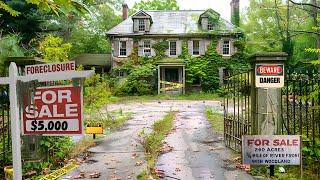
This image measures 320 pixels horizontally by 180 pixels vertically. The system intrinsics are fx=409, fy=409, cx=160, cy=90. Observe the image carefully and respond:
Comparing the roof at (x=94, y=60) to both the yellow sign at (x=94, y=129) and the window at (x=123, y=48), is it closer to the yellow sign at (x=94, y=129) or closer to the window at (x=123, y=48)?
the window at (x=123, y=48)

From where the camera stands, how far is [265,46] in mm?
39938

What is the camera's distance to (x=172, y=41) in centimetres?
3722

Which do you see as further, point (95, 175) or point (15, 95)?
point (95, 175)

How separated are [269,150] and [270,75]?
156 cm

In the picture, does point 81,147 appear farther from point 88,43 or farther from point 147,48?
point 88,43

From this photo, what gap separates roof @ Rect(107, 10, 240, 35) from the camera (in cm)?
3700

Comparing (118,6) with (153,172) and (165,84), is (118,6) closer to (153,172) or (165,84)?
(165,84)

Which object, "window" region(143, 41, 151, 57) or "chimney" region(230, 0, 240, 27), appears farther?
"chimney" region(230, 0, 240, 27)

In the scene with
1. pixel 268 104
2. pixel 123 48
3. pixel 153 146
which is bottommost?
pixel 153 146

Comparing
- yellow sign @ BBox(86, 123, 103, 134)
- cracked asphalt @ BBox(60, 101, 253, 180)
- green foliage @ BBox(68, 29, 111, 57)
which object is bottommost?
cracked asphalt @ BBox(60, 101, 253, 180)

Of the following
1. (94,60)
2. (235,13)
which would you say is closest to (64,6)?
(235,13)

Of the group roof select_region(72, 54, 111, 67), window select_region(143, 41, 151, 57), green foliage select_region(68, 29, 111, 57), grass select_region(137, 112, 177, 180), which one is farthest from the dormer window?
grass select_region(137, 112, 177, 180)

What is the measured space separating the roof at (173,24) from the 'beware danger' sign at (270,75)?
29.2 meters

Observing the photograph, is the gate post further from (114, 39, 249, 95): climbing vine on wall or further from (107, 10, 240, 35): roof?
(107, 10, 240, 35): roof
